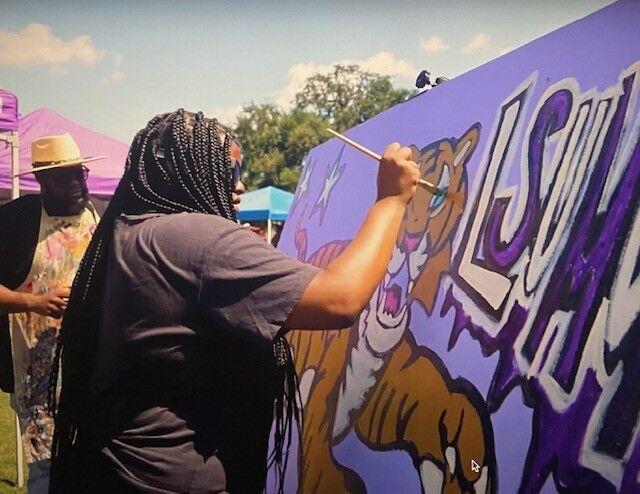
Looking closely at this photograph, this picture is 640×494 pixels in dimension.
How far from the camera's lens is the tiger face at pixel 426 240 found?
5.92 feet

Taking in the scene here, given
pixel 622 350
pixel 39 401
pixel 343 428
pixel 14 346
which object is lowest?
pixel 39 401

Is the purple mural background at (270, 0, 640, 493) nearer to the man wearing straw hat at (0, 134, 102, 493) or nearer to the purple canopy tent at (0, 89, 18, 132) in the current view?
the man wearing straw hat at (0, 134, 102, 493)

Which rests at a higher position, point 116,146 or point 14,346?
point 116,146

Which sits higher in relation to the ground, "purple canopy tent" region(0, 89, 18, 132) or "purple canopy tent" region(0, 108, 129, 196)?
"purple canopy tent" region(0, 89, 18, 132)

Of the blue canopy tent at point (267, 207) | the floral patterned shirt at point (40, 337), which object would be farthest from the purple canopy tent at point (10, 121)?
the blue canopy tent at point (267, 207)

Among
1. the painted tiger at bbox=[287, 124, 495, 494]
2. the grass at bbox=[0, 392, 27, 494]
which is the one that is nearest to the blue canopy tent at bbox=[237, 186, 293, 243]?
the grass at bbox=[0, 392, 27, 494]

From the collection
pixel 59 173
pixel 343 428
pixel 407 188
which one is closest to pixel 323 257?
pixel 343 428

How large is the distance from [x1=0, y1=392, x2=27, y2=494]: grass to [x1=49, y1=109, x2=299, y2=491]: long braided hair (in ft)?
9.31

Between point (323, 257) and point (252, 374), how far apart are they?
1.44 meters

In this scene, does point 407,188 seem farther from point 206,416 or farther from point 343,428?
point 343,428

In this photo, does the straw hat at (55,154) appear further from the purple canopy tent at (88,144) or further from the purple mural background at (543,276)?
the purple canopy tent at (88,144)

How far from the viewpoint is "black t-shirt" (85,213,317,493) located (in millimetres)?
1148

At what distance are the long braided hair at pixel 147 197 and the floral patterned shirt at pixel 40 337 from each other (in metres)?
1.07

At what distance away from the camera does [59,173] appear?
262 cm
